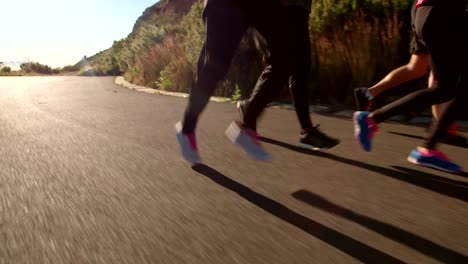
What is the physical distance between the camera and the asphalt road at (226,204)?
1.73 meters

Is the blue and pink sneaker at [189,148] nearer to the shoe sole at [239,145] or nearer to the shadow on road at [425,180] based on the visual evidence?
the shoe sole at [239,145]

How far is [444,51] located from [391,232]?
1.31m

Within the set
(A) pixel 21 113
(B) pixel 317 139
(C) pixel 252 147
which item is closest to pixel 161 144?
(C) pixel 252 147

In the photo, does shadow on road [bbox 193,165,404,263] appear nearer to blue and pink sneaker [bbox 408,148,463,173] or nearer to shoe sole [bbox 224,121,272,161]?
shoe sole [bbox 224,121,272,161]

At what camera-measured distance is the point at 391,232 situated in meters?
1.87

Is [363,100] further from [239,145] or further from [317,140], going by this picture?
[239,145]

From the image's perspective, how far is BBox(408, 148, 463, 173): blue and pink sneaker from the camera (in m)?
2.72

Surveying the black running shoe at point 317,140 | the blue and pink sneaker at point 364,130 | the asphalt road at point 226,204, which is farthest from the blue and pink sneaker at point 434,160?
the black running shoe at point 317,140

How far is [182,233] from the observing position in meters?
1.91

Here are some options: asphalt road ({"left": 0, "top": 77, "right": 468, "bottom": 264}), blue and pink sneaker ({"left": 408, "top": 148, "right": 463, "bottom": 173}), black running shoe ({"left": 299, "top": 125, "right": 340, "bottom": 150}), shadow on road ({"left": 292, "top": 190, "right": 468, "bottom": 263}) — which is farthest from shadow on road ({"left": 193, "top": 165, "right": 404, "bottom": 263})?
blue and pink sneaker ({"left": 408, "top": 148, "right": 463, "bottom": 173})

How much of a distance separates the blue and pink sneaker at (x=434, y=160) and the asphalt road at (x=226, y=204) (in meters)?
0.05

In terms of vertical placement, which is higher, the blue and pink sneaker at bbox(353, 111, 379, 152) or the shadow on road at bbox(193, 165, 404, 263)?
the blue and pink sneaker at bbox(353, 111, 379, 152)

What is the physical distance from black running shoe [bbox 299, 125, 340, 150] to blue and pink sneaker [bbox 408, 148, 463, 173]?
0.54 m

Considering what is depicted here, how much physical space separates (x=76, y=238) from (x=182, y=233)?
0.45m
